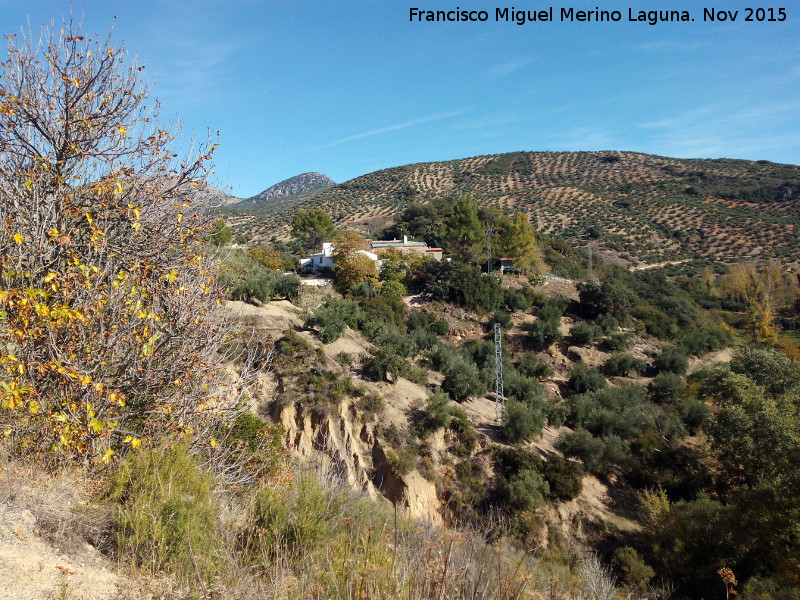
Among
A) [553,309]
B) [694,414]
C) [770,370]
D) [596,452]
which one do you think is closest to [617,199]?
[553,309]

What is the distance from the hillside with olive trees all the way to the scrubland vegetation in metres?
26.6

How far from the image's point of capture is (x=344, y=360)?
17.8m

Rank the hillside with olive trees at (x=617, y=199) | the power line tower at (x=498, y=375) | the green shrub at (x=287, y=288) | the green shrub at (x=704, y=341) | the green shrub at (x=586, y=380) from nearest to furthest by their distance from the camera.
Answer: the power line tower at (x=498, y=375) < the green shrub at (x=287, y=288) < the green shrub at (x=586, y=380) < the green shrub at (x=704, y=341) < the hillside with olive trees at (x=617, y=199)

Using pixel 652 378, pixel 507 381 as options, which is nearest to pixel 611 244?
pixel 652 378

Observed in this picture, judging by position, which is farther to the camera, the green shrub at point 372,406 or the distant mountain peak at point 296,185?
the distant mountain peak at point 296,185

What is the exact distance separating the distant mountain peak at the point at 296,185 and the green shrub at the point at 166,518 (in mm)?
146422

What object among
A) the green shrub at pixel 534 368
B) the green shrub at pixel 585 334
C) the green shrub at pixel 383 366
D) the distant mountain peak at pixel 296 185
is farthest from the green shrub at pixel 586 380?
the distant mountain peak at pixel 296 185

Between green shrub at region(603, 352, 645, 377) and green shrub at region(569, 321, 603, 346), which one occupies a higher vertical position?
green shrub at region(569, 321, 603, 346)

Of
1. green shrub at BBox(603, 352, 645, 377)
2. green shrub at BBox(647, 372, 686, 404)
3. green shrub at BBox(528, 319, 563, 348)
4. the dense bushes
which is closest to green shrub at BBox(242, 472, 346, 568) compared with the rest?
the dense bushes

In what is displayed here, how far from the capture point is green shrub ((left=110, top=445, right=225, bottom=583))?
3.13 m

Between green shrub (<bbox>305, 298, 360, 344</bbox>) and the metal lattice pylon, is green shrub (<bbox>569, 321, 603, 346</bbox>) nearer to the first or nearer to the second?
the metal lattice pylon

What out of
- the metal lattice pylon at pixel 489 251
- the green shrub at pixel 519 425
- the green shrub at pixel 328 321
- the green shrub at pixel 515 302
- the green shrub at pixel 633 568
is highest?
the metal lattice pylon at pixel 489 251

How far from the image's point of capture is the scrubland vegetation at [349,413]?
A: 138 inches

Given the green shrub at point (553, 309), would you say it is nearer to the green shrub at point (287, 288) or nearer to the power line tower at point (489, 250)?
the power line tower at point (489, 250)
